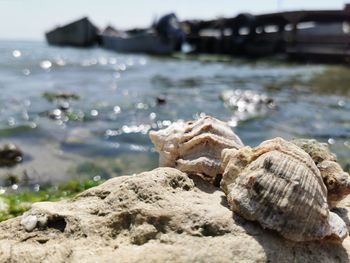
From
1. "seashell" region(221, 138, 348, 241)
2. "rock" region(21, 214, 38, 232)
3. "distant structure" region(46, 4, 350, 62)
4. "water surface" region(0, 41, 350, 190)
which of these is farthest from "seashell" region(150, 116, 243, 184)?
"distant structure" region(46, 4, 350, 62)

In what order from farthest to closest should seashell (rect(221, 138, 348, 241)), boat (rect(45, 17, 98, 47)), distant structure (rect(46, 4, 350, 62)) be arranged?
boat (rect(45, 17, 98, 47)), distant structure (rect(46, 4, 350, 62)), seashell (rect(221, 138, 348, 241))

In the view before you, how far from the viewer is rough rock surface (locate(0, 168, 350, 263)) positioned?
286 centimetres

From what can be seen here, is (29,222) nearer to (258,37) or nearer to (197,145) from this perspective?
(197,145)

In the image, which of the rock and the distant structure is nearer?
the rock

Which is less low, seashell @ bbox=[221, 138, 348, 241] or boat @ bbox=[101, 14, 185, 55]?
seashell @ bbox=[221, 138, 348, 241]

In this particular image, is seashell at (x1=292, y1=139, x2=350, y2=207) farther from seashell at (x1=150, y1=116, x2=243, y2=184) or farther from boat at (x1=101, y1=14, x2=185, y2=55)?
boat at (x1=101, y1=14, x2=185, y2=55)

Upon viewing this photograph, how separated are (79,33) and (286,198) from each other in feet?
201

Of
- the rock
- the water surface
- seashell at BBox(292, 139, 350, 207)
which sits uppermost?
seashell at BBox(292, 139, 350, 207)

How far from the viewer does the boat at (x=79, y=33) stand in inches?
2392

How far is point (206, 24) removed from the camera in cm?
4691

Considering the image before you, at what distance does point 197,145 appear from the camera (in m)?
3.86

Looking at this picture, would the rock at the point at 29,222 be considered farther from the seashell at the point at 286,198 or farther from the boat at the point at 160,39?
the boat at the point at 160,39

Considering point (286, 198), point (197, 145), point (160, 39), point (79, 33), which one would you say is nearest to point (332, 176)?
point (286, 198)

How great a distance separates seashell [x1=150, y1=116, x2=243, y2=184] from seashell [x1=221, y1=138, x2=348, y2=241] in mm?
595
